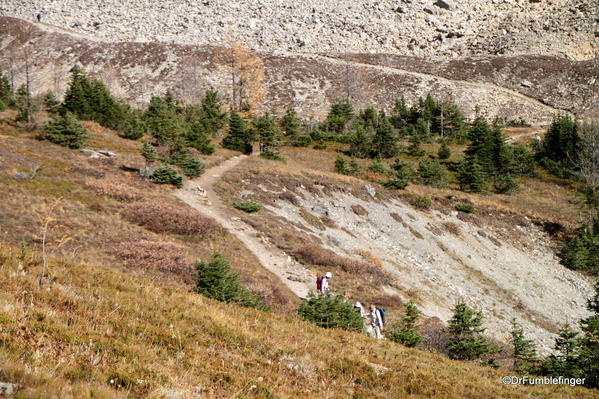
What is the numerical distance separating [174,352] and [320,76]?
10500 cm

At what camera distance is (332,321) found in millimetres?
12727

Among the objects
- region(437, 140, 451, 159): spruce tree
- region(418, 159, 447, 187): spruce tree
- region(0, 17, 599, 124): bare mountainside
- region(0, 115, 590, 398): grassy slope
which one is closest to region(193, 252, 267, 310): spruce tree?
region(0, 115, 590, 398): grassy slope

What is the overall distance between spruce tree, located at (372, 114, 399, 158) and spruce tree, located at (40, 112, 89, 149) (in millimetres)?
44895

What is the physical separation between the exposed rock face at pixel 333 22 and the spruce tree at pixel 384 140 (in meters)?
65.0

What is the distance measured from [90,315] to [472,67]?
121255 millimetres

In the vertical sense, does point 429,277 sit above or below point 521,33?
below

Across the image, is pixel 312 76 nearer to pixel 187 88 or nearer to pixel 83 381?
pixel 187 88

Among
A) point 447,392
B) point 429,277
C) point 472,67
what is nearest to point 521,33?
point 472,67

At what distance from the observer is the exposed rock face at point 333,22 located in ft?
386

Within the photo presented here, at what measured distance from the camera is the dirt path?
2031cm

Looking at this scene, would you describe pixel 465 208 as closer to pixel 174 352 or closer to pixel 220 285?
pixel 220 285

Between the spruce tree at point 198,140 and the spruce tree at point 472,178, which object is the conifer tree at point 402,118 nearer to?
the spruce tree at point 472,178

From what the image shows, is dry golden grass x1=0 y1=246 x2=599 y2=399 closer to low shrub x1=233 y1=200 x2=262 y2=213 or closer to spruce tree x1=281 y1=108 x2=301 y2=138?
low shrub x1=233 y1=200 x2=262 y2=213

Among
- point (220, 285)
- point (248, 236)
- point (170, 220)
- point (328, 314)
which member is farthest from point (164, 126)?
point (328, 314)
